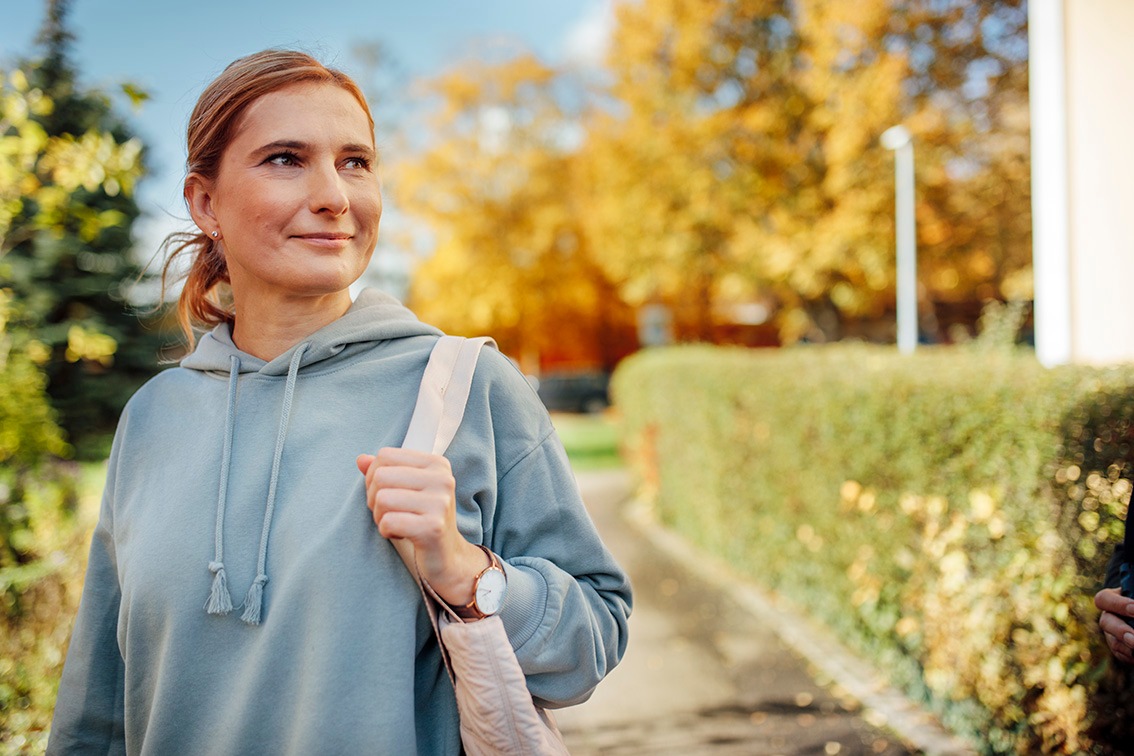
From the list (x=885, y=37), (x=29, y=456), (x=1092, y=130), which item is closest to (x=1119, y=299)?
(x=1092, y=130)

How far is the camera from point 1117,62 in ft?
19.9

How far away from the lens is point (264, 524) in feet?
4.57

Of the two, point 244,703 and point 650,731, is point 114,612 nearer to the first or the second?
point 244,703

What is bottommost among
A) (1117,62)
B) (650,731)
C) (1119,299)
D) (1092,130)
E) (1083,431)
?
(650,731)

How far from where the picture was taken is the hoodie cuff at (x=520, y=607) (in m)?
1.34

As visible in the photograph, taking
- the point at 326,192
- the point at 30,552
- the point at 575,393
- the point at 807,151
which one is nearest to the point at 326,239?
the point at 326,192

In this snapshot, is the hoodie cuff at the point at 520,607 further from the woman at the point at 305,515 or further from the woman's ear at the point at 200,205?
the woman's ear at the point at 200,205

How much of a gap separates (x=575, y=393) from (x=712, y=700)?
25088 mm

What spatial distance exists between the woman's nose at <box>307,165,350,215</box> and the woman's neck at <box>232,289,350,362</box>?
0.18 metres

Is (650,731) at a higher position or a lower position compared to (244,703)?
lower

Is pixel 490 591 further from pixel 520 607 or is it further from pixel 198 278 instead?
pixel 198 278

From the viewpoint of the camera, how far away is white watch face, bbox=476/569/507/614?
4.32ft

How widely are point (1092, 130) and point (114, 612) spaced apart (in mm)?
7101

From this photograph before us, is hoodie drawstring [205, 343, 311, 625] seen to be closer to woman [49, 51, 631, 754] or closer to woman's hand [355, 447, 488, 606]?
woman [49, 51, 631, 754]
